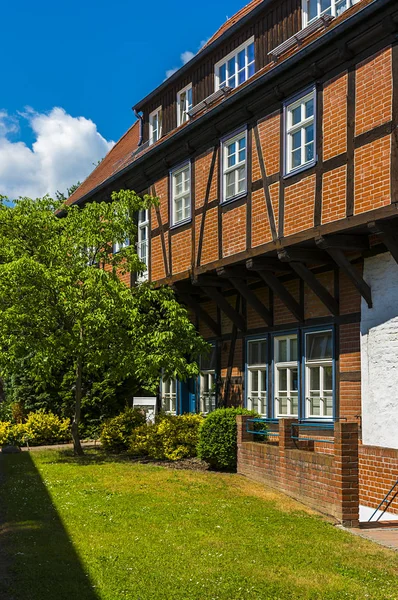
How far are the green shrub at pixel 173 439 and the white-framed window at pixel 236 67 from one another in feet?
25.7

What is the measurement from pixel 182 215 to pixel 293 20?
17.0 ft

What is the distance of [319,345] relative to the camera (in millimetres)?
14453

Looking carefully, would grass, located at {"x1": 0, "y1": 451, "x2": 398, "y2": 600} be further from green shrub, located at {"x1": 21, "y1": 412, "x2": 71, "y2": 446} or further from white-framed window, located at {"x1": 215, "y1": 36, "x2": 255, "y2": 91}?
white-framed window, located at {"x1": 215, "y1": 36, "x2": 255, "y2": 91}

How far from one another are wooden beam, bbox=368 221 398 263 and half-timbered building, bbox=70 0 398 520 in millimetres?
31

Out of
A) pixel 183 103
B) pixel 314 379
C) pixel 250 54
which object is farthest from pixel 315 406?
pixel 183 103

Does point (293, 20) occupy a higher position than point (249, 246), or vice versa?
point (293, 20)

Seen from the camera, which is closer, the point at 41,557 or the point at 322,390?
the point at 41,557

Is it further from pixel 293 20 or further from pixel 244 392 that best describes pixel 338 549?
pixel 293 20

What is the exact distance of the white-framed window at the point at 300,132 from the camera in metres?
13.6

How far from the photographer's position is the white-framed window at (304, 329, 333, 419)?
1405 centimetres

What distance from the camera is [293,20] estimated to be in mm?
15250

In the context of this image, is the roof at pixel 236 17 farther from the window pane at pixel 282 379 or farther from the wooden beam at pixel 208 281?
the window pane at pixel 282 379

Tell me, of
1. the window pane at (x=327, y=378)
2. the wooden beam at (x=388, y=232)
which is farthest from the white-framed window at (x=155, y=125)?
the wooden beam at (x=388, y=232)

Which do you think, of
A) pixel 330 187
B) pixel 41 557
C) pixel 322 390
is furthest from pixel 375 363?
pixel 41 557
